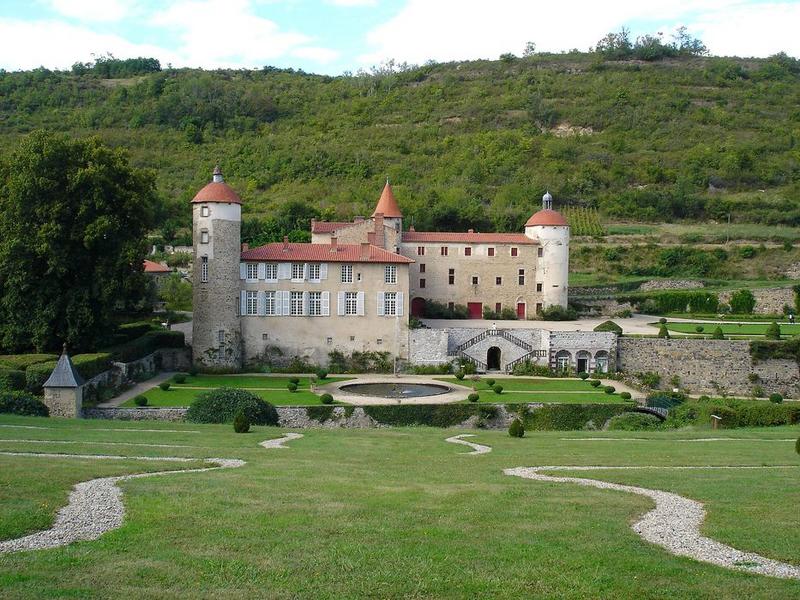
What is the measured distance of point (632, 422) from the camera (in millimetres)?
32156

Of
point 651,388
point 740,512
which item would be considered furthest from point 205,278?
point 740,512

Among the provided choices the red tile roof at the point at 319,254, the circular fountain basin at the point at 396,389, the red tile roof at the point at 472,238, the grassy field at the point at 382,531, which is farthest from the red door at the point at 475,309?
the grassy field at the point at 382,531

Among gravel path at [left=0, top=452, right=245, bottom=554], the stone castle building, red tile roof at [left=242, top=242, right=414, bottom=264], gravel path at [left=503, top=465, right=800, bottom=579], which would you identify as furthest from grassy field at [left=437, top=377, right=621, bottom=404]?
gravel path at [left=0, top=452, right=245, bottom=554]

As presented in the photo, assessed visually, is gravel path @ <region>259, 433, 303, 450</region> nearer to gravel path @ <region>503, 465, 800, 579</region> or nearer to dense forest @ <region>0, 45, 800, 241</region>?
gravel path @ <region>503, 465, 800, 579</region>

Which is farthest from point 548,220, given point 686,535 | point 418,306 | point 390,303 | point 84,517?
point 84,517

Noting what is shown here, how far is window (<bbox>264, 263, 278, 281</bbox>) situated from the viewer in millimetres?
43500

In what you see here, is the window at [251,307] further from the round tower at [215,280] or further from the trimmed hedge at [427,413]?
the trimmed hedge at [427,413]

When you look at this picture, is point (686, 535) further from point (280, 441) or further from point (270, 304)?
point (270, 304)

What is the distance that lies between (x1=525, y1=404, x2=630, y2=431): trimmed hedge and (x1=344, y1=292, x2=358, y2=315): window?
41.5 ft

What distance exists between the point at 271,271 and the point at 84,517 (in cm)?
3287

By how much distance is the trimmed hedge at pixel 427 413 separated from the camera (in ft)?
109

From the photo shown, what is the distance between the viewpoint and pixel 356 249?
44.8 metres

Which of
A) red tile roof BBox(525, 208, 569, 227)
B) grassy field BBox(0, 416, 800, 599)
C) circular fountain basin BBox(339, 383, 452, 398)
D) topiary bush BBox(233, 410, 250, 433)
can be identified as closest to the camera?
grassy field BBox(0, 416, 800, 599)

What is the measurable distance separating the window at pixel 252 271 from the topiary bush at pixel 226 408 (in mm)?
14417
